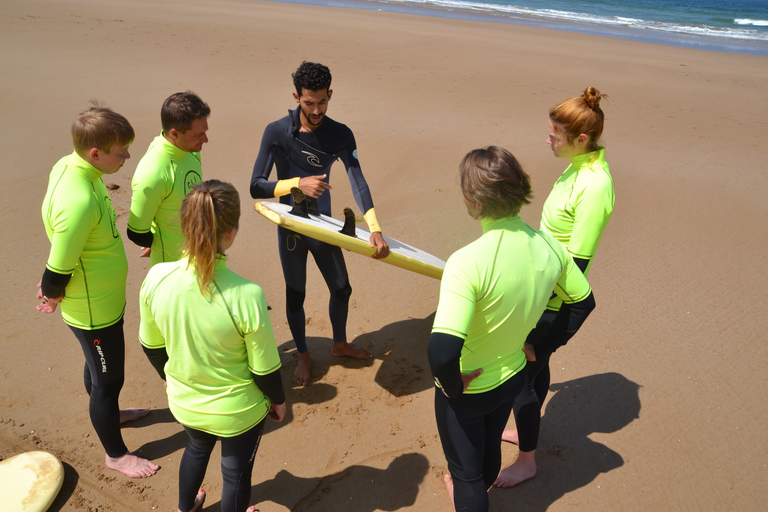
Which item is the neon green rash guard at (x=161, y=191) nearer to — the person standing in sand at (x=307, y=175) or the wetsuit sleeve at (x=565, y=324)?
the person standing in sand at (x=307, y=175)

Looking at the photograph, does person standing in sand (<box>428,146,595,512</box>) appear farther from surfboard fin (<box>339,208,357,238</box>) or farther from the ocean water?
the ocean water

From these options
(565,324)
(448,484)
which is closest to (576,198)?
(565,324)

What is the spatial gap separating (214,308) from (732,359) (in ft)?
13.5

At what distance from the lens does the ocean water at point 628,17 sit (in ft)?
63.5

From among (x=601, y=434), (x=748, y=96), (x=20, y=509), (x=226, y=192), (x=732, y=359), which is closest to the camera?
(x=226, y=192)

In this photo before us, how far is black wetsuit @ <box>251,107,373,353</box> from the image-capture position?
3.72 m

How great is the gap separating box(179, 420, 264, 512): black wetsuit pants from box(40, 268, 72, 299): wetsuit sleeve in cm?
101

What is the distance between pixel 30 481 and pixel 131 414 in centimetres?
68

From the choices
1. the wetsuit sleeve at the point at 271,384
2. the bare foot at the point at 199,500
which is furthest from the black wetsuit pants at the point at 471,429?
the bare foot at the point at 199,500

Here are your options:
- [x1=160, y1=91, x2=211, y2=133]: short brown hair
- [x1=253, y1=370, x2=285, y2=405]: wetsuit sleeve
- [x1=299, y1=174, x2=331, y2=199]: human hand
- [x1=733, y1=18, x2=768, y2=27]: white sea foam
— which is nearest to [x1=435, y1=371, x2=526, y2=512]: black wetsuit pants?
[x1=253, y1=370, x2=285, y2=405]: wetsuit sleeve

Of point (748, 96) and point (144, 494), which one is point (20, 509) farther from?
point (748, 96)

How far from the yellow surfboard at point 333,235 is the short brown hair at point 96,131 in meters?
0.92

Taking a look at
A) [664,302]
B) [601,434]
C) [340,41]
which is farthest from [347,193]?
[340,41]

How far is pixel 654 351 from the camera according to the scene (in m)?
4.36
